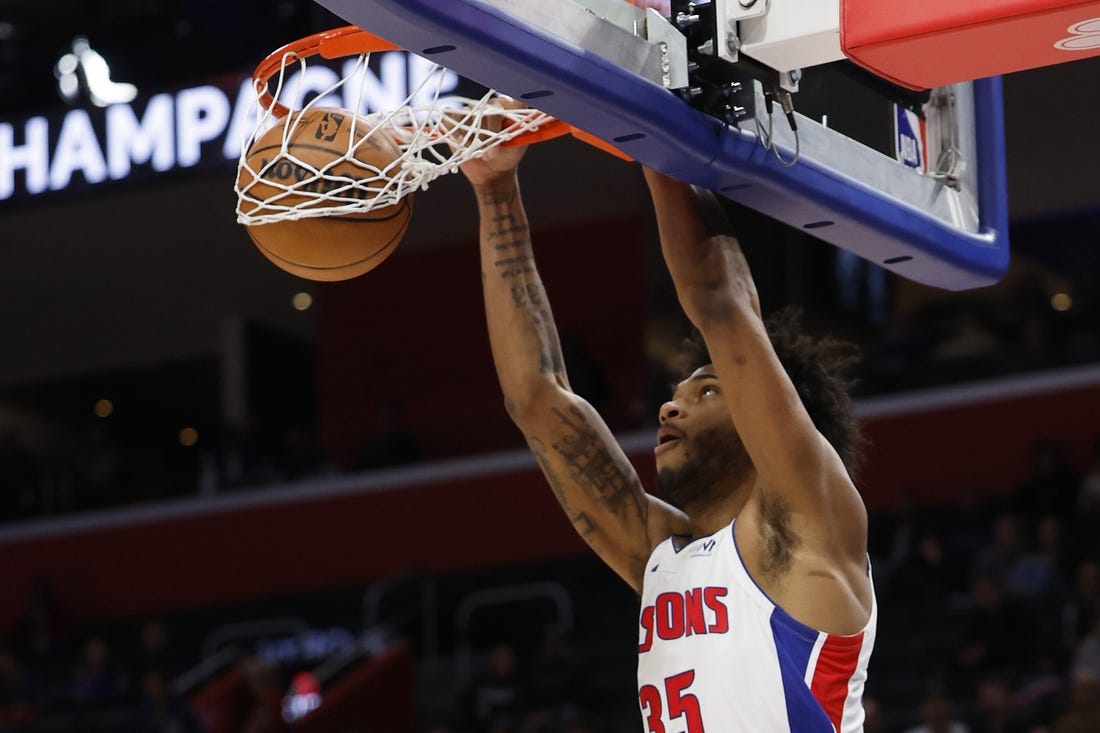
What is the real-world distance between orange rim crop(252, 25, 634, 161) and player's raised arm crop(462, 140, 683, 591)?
25 cm

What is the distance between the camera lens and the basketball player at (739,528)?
10.2ft

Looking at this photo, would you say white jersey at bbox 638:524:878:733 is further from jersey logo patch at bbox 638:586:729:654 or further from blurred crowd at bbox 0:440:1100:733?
blurred crowd at bbox 0:440:1100:733

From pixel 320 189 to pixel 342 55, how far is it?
0.89 ft

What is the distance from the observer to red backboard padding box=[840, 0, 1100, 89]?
2.88 meters

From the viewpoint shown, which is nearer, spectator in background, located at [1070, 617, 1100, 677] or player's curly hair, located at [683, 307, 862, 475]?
player's curly hair, located at [683, 307, 862, 475]

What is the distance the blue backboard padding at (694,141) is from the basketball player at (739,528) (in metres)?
0.14

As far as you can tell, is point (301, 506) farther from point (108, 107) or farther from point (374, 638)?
point (108, 107)

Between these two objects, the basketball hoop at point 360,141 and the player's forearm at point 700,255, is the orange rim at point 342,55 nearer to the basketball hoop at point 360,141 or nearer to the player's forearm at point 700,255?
the basketball hoop at point 360,141

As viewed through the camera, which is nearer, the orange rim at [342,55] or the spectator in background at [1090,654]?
the orange rim at [342,55]

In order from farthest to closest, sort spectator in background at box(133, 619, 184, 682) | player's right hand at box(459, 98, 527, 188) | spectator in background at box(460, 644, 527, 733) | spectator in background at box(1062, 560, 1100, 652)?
spectator in background at box(133, 619, 184, 682)
spectator in background at box(460, 644, 527, 733)
spectator in background at box(1062, 560, 1100, 652)
player's right hand at box(459, 98, 527, 188)

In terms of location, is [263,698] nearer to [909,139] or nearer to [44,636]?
[44,636]

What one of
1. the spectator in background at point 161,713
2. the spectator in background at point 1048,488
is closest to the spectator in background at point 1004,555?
the spectator in background at point 1048,488

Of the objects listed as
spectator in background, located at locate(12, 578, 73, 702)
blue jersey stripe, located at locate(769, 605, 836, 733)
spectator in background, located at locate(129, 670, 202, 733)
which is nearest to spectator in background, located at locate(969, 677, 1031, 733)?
spectator in background, located at locate(129, 670, 202, 733)

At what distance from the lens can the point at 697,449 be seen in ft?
11.5
